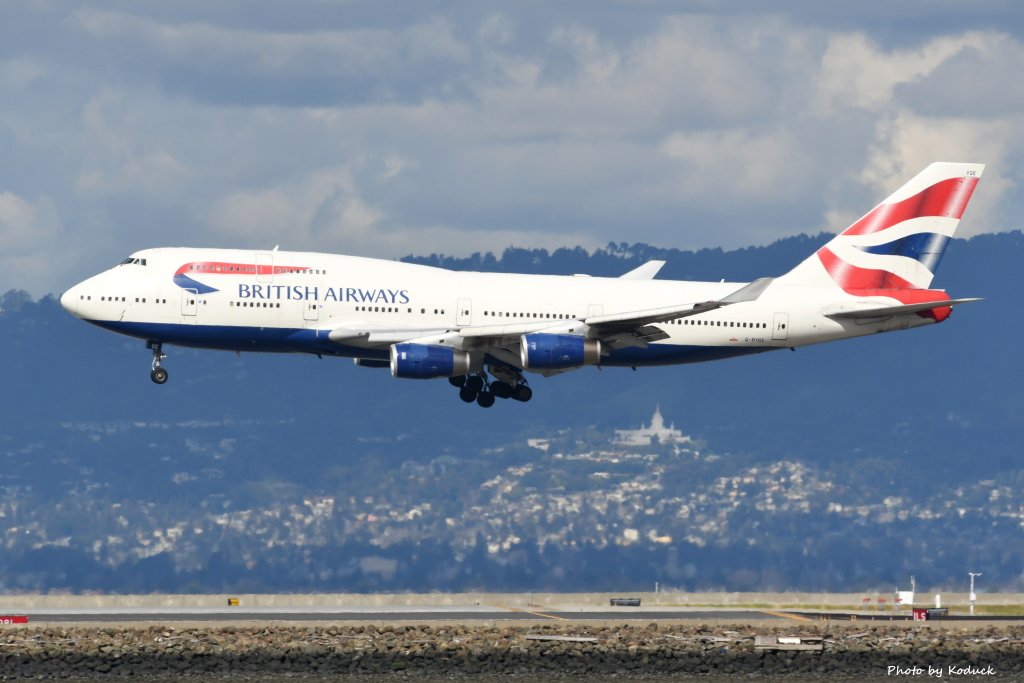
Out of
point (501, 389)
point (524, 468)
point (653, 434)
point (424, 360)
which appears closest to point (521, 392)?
point (501, 389)

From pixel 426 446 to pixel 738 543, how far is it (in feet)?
154

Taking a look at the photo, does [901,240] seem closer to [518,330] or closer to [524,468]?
[518,330]

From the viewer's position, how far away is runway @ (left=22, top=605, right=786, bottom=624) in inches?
2564

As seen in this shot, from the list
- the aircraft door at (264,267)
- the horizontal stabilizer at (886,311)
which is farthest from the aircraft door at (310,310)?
the horizontal stabilizer at (886,311)

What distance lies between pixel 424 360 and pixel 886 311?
16216mm

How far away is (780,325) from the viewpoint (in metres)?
67.5

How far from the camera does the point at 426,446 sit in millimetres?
138375

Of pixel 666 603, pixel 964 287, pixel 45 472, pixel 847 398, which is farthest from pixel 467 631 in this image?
pixel 964 287

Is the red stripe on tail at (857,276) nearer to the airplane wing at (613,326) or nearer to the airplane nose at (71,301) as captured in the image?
the airplane wing at (613,326)

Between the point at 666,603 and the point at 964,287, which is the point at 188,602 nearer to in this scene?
the point at 666,603

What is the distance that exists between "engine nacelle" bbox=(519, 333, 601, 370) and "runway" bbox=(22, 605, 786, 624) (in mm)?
8807

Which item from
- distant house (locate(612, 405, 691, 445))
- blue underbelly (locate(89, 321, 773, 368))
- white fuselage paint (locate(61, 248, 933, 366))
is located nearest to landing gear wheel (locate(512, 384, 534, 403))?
white fuselage paint (locate(61, 248, 933, 366))

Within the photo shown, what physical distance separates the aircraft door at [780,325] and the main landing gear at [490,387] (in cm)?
874

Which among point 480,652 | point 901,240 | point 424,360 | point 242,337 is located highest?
point 901,240
